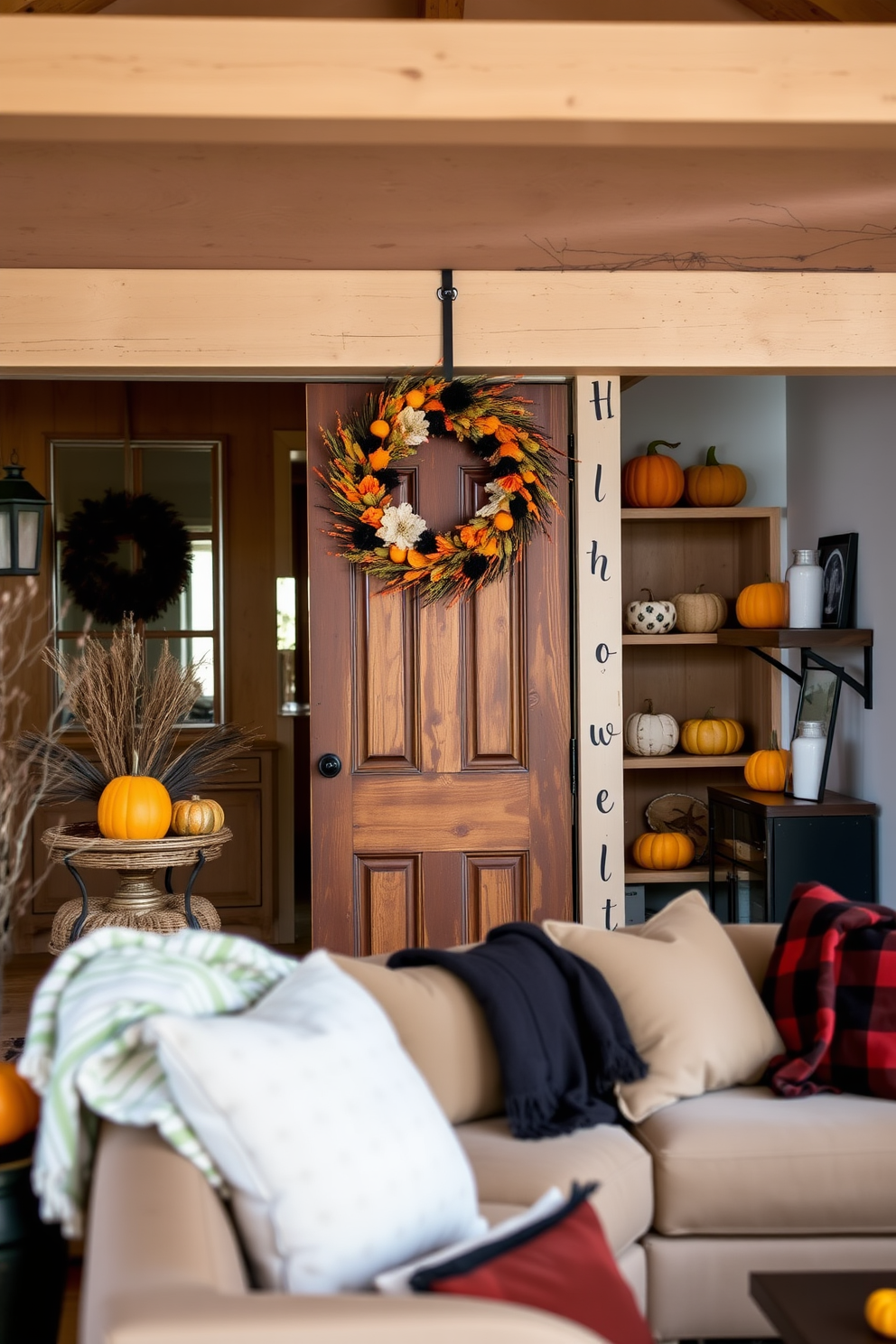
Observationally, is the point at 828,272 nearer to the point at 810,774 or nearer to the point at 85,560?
the point at 810,774

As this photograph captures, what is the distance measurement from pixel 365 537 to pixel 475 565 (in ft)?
1.12

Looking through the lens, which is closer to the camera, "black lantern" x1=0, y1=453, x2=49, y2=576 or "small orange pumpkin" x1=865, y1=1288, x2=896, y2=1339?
"small orange pumpkin" x1=865, y1=1288, x2=896, y2=1339

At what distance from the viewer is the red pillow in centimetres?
154

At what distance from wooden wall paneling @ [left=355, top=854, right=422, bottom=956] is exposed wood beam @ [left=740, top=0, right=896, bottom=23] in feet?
8.59

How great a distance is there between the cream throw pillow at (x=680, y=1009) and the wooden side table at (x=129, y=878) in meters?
1.07

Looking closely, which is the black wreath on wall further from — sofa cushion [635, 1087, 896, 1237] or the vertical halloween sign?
sofa cushion [635, 1087, 896, 1237]

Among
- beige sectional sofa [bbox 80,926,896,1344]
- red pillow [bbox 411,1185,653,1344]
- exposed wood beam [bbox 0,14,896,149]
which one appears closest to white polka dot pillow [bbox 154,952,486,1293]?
red pillow [bbox 411,1185,653,1344]

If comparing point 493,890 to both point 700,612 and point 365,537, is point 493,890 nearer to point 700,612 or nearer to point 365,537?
point 365,537

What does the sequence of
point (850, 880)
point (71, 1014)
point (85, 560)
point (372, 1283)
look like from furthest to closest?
1. point (85, 560)
2. point (850, 880)
3. point (71, 1014)
4. point (372, 1283)

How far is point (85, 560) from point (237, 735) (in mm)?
2301

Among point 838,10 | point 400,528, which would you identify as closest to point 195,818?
point 400,528

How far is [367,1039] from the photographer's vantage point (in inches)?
70.9

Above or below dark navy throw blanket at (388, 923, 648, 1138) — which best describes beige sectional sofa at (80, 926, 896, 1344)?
below

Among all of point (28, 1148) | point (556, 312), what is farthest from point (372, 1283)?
point (556, 312)
